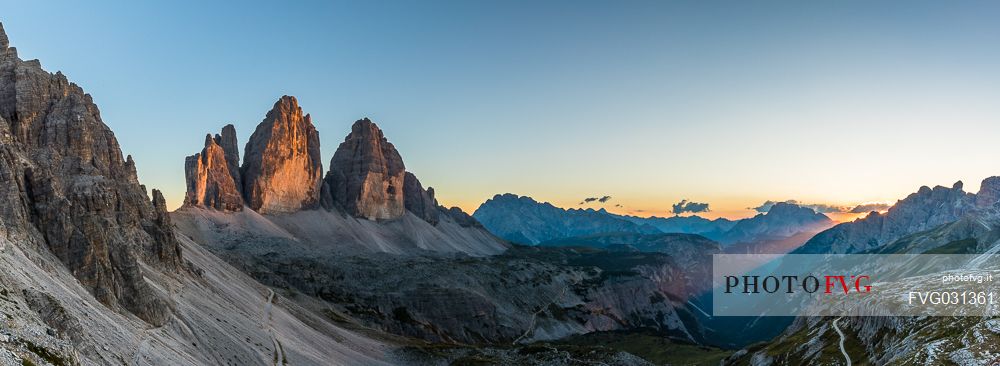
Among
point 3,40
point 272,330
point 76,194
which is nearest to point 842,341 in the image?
point 272,330

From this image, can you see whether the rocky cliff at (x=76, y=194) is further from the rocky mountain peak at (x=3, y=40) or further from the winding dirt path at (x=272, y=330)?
the winding dirt path at (x=272, y=330)

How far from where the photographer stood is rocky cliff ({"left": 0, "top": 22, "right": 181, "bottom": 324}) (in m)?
82.9

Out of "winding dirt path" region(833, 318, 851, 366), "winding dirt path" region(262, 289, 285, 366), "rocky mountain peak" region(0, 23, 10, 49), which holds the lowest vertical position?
"winding dirt path" region(262, 289, 285, 366)

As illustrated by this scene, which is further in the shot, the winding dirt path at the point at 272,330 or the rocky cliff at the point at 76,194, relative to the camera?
the winding dirt path at the point at 272,330

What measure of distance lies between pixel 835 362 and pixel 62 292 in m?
111

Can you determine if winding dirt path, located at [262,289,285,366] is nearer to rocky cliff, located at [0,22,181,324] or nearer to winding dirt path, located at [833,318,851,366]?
rocky cliff, located at [0,22,181,324]

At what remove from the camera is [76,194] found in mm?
99938

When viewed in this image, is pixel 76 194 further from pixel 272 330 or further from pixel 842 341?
pixel 842 341

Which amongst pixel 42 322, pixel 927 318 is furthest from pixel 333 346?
pixel 927 318

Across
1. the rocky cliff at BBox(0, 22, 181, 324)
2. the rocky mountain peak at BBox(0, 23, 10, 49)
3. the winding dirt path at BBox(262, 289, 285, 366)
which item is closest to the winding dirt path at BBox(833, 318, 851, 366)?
the winding dirt path at BBox(262, 289, 285, 366)

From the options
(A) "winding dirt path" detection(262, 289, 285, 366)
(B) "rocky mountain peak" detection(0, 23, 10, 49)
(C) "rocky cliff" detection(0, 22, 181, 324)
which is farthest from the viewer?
(B) "rocky mountain peak" detection(0, 23, 10, 49)

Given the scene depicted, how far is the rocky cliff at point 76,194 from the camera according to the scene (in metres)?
82.9

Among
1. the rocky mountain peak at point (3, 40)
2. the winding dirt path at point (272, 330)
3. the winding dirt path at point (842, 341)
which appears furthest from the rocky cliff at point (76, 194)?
the winding dirt path at point (842, 341)

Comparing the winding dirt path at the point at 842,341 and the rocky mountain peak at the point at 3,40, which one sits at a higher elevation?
the rocky mountain peak at the point at 3,40
